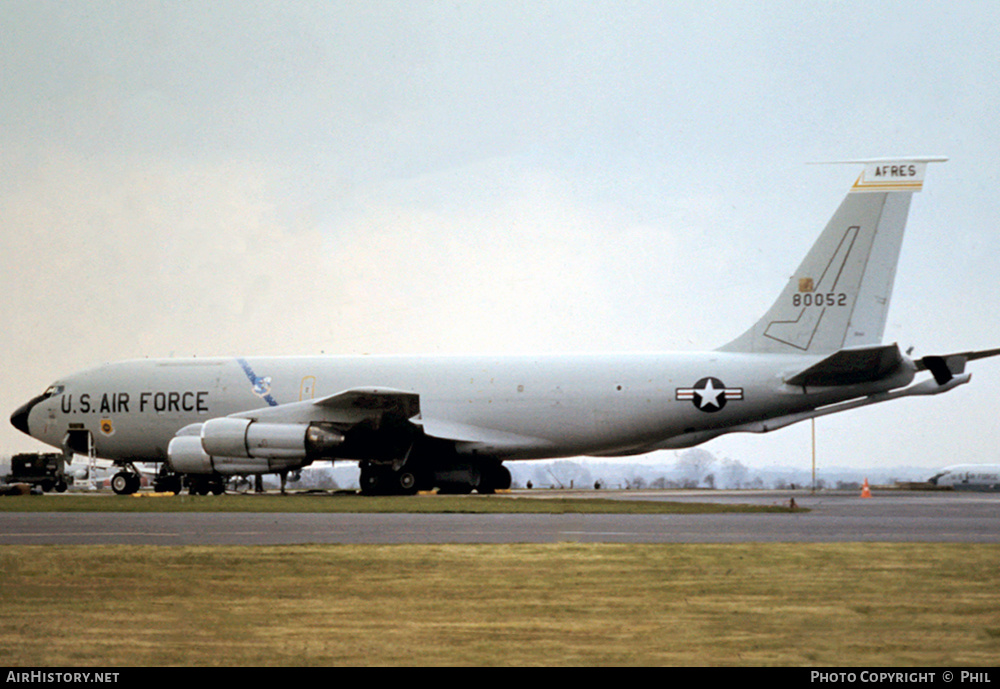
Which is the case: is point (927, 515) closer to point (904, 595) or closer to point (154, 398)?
point (904, 595)

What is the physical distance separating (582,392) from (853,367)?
6743 mm

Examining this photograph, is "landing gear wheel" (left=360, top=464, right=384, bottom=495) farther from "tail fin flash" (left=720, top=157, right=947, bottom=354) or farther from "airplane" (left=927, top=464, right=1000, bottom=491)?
"airplane" (left=927, top=464, right=1000, bottom=491)

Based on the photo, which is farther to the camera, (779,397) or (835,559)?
(779,397)

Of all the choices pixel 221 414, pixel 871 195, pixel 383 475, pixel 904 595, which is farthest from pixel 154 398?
pixel 904 595

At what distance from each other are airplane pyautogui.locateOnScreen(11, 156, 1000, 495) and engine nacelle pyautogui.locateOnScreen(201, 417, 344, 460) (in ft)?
0.10

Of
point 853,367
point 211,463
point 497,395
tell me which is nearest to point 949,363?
point 853,367

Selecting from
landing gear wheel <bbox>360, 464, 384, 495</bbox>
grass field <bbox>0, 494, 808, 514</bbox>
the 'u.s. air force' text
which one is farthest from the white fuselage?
grass field <bbox>0, 494, 808, 514</bbox>

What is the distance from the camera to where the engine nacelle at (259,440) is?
1128 inches

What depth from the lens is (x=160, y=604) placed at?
7.68 m

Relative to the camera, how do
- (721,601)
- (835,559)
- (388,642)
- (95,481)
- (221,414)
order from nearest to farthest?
(388,642)
(721,601)
(835,559)
(221,414)
(95,481)

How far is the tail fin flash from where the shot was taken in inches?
1137

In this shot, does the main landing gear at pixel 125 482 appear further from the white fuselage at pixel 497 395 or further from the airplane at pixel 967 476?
the airplane at pixel 967 476

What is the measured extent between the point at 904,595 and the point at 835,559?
8.14ft
